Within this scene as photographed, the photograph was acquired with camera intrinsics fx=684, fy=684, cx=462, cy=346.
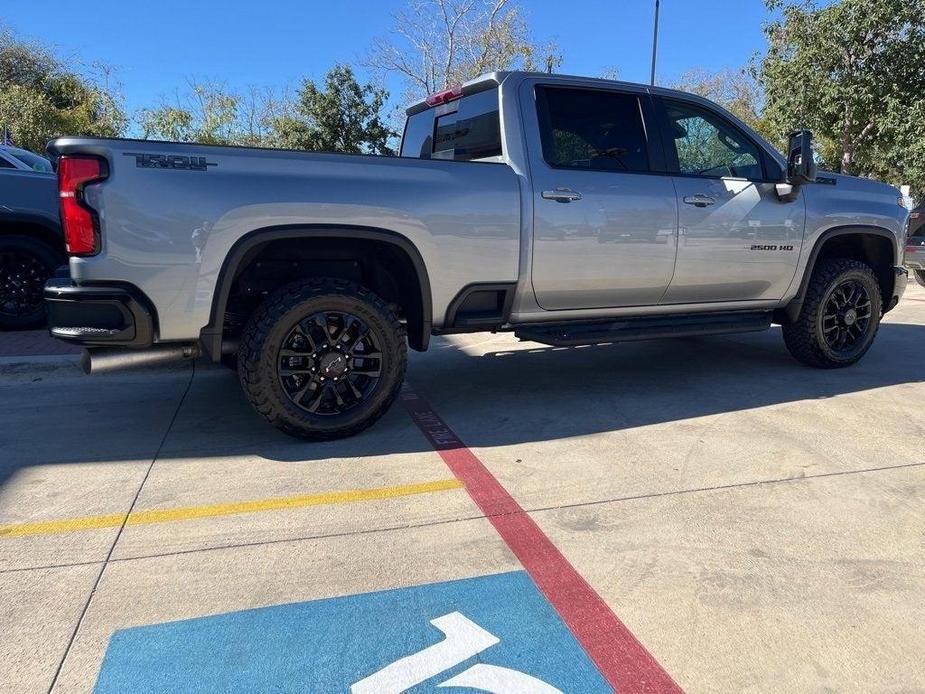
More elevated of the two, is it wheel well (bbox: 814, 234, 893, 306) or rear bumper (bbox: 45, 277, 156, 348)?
wheel well (bbox: 814, 234, 893, 306)

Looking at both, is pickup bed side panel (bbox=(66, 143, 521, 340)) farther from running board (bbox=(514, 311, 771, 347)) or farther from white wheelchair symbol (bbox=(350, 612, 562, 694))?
white wheelchair symbol (bbox=(350, 612, 562, 694))

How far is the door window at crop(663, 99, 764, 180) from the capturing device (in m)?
4.68

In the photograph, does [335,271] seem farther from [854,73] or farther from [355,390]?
[854,73]

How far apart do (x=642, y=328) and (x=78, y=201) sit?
133 inches

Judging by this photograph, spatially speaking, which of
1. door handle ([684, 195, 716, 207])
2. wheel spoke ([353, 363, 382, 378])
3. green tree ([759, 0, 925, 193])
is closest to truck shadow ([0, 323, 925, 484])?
wheel spoke ([353, 363, 382, 378])

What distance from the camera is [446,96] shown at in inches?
189

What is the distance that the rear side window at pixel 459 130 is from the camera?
429cm

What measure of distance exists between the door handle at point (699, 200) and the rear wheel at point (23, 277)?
5816 millimetres

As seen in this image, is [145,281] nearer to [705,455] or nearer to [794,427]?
[705,455]

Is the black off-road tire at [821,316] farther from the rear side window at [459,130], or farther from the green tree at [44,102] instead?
the green tree at [44,102]

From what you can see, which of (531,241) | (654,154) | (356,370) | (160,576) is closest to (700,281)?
(654,154)

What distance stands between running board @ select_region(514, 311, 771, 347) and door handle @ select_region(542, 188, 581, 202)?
0.81 meters

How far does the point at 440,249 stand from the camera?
12.6ft

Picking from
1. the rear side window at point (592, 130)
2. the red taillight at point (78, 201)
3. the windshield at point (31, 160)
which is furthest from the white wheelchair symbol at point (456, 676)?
the windshield at point (31, 160)
